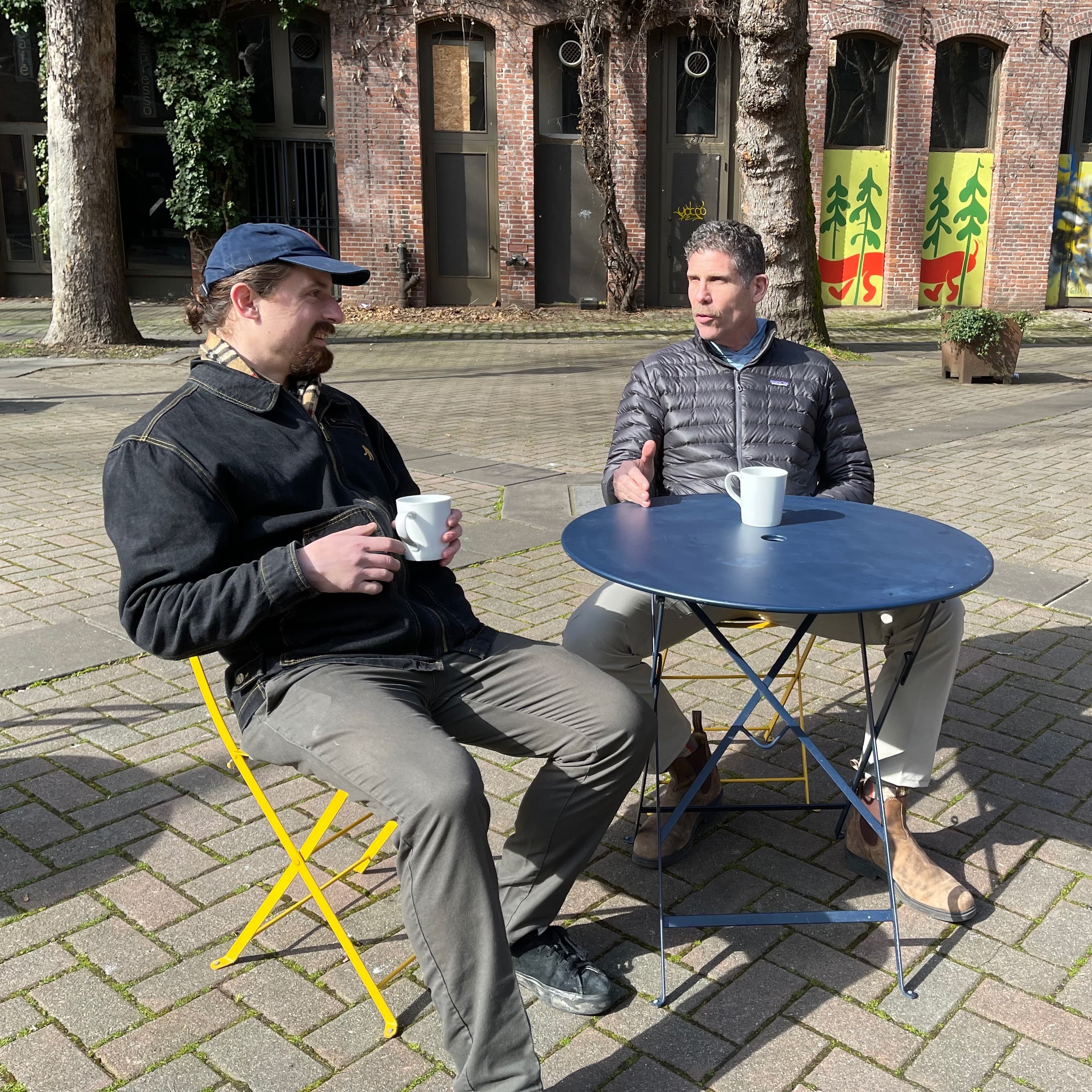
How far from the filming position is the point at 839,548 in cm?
266

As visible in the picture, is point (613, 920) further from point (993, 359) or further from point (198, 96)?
point (198, 96)

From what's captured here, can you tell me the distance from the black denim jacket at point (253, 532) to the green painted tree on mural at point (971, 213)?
20.1 m

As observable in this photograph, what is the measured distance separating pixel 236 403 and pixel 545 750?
1043 millimetres

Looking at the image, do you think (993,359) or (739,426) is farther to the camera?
(993,359)

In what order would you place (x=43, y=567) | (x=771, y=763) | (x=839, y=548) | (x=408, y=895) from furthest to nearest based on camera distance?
(x=43, y=567), (x=771, y=763), (x=839, y=548), (x=408, y=895)

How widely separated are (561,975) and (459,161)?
18274 mm

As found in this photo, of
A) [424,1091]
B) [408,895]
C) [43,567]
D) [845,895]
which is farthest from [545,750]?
[43,567]

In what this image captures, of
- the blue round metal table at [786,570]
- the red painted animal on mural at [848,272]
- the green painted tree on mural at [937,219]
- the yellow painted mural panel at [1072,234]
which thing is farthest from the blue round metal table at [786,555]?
the yellow painted mural panel at [1072,234]

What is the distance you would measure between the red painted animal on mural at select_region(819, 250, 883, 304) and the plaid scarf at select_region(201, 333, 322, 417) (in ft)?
61.9

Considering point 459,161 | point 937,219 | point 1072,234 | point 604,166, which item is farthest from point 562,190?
point 1072,234

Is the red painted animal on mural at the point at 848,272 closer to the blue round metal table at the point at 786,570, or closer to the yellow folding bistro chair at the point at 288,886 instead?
the blue round metal table at the point at 786,570

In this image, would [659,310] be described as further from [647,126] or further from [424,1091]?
[424,1091]

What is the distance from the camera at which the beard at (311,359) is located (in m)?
2.57

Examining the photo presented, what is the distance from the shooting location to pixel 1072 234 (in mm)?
20672
